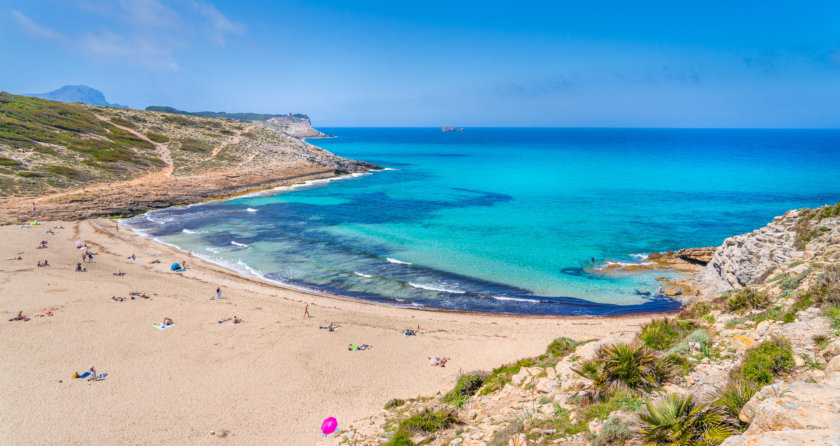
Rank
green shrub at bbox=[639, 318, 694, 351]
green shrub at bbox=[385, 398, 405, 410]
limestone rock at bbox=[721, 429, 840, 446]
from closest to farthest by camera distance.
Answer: limestone rock at bbox=[721, 429, 840, 446] → green shrub at bbox=[639, 318, 694, 351] → green shrub at bbox=[385, 398, 405, 410]

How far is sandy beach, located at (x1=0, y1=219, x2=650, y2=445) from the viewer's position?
15.4 meters

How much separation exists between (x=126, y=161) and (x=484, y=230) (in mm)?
57081

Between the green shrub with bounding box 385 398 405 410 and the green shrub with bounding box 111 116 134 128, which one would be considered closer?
the green shrub with bounding box 385 398 405 410

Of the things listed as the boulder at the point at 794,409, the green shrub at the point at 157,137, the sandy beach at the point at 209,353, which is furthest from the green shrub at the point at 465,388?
the green shrub at the point at 157,137

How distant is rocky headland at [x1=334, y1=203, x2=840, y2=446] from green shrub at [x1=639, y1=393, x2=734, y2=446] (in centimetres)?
2

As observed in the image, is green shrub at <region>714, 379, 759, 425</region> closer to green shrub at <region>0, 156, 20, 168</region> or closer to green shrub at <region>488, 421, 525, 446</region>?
green shrub at <region>488, 421, 525, 446</region>

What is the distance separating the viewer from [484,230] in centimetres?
4494

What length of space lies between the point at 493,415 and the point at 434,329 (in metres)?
13.5

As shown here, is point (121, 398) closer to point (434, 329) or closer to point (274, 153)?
point (434, 329)

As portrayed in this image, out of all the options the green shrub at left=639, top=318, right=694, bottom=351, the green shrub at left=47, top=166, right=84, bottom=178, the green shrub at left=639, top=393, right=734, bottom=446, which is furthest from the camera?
the green shrub at left=47, top=166, right=84, bottom=178

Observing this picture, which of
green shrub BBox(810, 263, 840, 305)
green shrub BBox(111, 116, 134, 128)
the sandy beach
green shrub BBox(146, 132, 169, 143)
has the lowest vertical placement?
the sandy beach

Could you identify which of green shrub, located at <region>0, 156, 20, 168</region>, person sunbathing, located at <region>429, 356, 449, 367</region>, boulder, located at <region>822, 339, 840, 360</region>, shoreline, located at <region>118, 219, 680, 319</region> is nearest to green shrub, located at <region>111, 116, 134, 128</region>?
green shrub, located at <region>0, 156, 20, 168</region>

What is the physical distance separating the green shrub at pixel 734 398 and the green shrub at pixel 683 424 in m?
0.16

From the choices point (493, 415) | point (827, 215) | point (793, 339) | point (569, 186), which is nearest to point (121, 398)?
point (493, 415)
